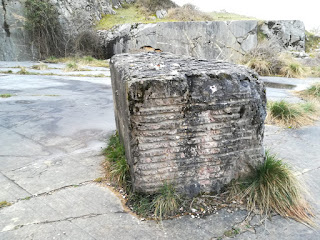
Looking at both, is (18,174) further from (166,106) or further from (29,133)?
(166,106)

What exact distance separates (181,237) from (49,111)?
360 centimetres

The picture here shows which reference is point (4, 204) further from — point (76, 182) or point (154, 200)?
point (154, 200)

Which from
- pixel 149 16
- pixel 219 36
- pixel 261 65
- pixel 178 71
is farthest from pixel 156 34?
pixel 178 71

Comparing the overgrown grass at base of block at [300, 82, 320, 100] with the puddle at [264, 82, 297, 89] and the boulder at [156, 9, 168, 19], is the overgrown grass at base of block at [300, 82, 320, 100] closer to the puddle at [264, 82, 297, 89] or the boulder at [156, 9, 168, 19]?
the puddle at [264, 82, 297, 89]

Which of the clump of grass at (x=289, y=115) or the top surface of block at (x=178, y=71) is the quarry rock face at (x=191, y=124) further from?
the clump of grass at (x=289, y=115)

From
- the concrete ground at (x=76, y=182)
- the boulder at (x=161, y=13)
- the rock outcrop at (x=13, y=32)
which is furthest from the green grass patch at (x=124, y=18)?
the concrete ground at (x=76, y=182)

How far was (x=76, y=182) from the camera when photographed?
2.40 meters

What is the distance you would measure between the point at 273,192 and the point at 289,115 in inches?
99.9

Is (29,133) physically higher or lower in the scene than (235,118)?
lower

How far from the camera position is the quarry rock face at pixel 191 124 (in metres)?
1.89

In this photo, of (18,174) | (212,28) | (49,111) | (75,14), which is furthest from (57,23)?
(18,174)

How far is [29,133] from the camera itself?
3.60 metres

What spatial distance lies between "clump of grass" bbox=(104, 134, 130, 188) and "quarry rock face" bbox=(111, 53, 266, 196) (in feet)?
1.01

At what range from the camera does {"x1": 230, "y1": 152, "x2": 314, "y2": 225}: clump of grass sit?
1.98 metres
